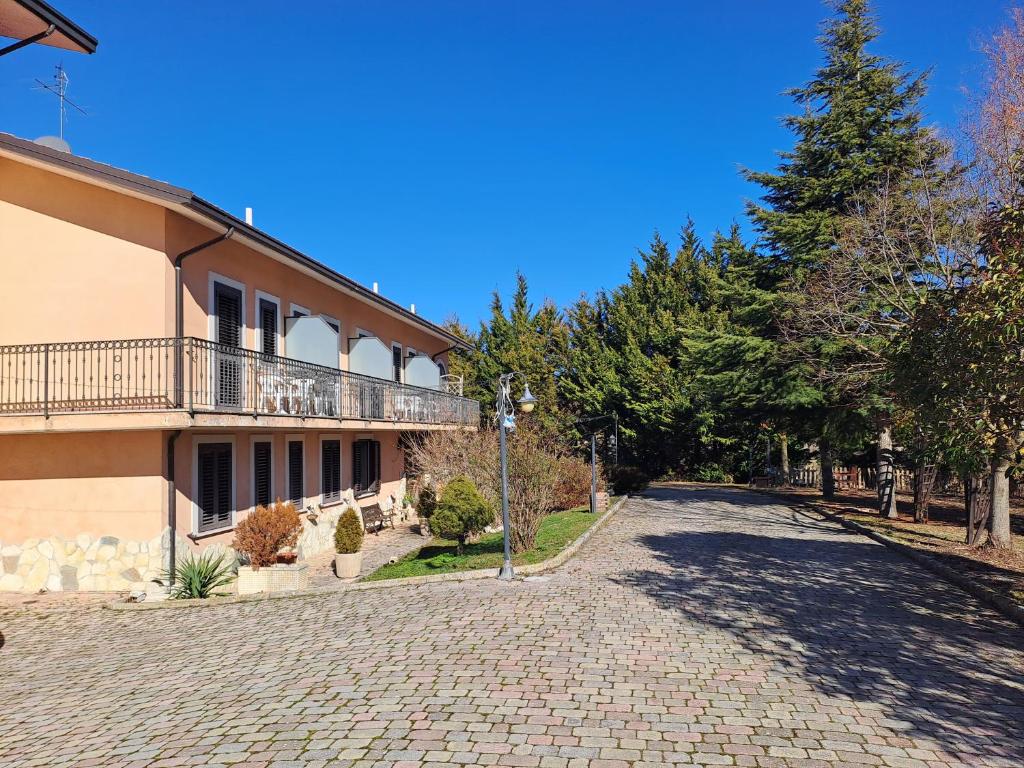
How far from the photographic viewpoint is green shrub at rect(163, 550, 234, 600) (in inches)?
431

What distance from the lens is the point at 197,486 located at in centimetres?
1198

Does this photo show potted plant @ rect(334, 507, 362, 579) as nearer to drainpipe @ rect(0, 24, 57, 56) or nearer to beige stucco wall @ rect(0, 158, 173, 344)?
beige stucco wall @ rect(0, 158, 173, 344)

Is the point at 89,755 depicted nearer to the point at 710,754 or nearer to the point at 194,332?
the point at 710,754

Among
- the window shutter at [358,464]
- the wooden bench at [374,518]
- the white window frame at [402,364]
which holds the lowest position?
the wooden bench at [374,518]

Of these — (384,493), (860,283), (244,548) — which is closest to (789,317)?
(860,283)

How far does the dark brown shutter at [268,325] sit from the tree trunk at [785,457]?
26933 mm

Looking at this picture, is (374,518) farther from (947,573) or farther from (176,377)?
(947,573)

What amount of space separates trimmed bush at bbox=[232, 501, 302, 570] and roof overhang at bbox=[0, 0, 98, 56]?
816 cm

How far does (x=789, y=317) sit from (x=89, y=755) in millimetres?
19338

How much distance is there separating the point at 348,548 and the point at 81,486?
15.3 feet

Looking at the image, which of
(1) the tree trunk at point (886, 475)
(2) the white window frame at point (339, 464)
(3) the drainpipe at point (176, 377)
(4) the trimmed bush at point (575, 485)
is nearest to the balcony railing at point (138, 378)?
(3) the drainpipe at point (176, 377)

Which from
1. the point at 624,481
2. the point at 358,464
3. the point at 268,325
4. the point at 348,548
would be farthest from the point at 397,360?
the point at 348,548

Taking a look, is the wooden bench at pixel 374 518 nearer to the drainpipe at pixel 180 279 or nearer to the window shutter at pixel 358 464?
the window shutter at pixel 358 464

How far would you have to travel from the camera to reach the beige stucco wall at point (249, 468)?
11625 mm
